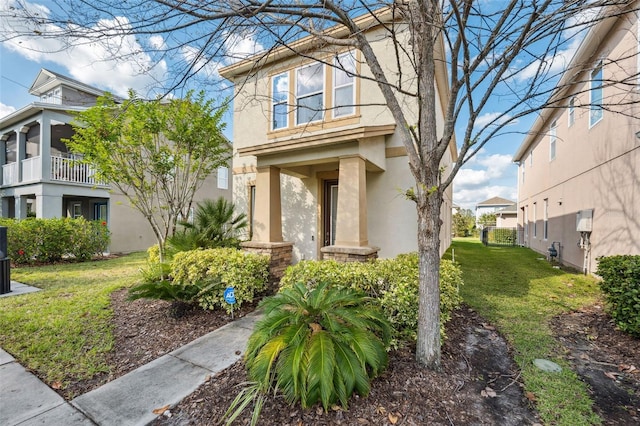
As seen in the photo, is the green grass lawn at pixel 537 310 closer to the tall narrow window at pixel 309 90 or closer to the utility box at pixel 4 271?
the tall narrow window at pixel 309 90

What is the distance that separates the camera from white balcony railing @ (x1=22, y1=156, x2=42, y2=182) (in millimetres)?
12589

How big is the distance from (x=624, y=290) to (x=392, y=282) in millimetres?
3653

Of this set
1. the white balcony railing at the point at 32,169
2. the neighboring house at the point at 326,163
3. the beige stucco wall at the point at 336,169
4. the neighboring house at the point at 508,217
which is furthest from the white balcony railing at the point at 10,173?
the neighboring house at the point at 508,217

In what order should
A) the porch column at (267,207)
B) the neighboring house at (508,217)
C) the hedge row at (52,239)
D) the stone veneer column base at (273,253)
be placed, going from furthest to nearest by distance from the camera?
the neighboring house at (508,217), the hedge row at (52,239), the porch column at (267,207), the stone veneer column base at (273,253)

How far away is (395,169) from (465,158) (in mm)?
4264

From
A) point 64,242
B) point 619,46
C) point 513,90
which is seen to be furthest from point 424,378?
point 64,242

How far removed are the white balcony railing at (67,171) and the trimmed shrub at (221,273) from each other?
1029cm

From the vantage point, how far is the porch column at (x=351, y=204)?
606cm

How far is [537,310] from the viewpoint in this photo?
557 cm

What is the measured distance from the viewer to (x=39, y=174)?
12586 mm

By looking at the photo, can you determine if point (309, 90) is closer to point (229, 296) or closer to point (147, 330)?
point (229, 296)

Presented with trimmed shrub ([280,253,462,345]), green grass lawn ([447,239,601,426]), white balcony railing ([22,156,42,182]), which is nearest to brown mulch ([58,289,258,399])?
trimmed shrub ([280,253,462,345])

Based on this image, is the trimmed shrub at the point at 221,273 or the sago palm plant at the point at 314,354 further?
the trimmed shrub at the point at 221,273

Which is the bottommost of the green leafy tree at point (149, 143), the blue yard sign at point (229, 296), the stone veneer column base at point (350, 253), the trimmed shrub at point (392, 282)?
the blue yard sign at point (229, 296)
